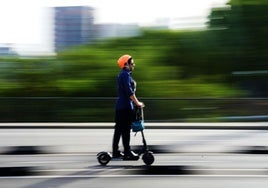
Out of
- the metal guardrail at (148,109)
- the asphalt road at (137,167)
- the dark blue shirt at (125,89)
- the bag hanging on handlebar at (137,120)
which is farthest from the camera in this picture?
the metal guardrail at (148,109)

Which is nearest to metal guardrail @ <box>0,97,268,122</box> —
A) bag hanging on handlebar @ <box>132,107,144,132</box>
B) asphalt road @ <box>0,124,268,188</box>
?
asphalt road @ <box>0,124,268,188</box>

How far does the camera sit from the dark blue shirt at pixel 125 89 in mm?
9094

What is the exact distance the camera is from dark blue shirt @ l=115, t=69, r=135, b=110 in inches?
358

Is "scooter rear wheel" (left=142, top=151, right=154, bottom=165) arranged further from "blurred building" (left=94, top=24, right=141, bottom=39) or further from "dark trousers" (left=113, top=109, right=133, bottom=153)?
"blurred building" (left=94, top=24, right=141, bottom=39)

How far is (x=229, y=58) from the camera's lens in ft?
133

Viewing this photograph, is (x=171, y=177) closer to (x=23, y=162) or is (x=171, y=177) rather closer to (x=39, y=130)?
(x=23, y=162)

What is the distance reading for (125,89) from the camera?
29.9ft

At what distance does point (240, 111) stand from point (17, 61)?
1651 centimetres

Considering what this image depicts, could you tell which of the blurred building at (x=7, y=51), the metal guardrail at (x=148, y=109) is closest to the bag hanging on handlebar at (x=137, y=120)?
the metal guardrail at (x=148, y=109)

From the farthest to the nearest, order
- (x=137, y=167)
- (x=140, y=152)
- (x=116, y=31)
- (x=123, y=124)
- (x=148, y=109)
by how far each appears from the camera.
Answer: (x=116, y=31) < (x=148, y=109) < (x=140, y=152) < (x=123, y=124) < (x=137, y=167)

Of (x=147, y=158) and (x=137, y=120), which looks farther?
(x=147, y=158)

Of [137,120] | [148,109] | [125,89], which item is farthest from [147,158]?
[148,109]

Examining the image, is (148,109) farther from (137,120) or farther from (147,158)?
(137,120)

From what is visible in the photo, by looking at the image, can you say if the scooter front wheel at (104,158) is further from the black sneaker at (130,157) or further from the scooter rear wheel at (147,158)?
the scooter rear wheel at (147,158)
